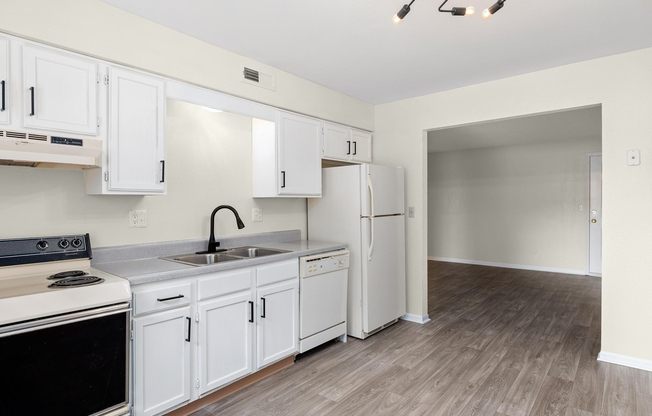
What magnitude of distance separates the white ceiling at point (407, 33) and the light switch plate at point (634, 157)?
0.77 meters

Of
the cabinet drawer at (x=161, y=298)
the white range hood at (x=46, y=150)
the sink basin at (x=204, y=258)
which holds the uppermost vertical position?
the white range hood at (x=46, y=150)

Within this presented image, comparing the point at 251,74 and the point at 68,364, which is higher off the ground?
the point at 251,74

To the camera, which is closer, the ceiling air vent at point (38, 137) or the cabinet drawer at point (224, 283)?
the ceiling air vent at point (38, 137)

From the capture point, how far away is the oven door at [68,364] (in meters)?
1.51

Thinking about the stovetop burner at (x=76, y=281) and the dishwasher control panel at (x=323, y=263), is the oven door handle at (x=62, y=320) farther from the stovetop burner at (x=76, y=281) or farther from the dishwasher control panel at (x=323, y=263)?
the dishwasher control panel at (x=323, y=263)

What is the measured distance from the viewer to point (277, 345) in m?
2.78

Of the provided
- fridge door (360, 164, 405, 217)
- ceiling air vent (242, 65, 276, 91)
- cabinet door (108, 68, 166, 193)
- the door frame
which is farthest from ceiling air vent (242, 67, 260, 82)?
the door frame

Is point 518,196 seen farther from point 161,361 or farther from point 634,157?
point 161,361

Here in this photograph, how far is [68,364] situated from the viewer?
1656 mm

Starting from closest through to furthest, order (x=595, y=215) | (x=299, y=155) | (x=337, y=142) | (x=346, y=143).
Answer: (x=299, y=155) → (x=337, y=142) → (x=346, y=143) → (x=595, y=215)

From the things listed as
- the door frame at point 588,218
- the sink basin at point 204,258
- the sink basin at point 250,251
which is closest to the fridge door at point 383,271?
the sink basin at point 250,251

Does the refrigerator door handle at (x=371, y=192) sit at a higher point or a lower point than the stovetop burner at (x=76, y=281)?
higher

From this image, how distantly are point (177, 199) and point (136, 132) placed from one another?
634 millimetres

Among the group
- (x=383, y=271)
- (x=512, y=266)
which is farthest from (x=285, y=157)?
(x=512, y=266)
